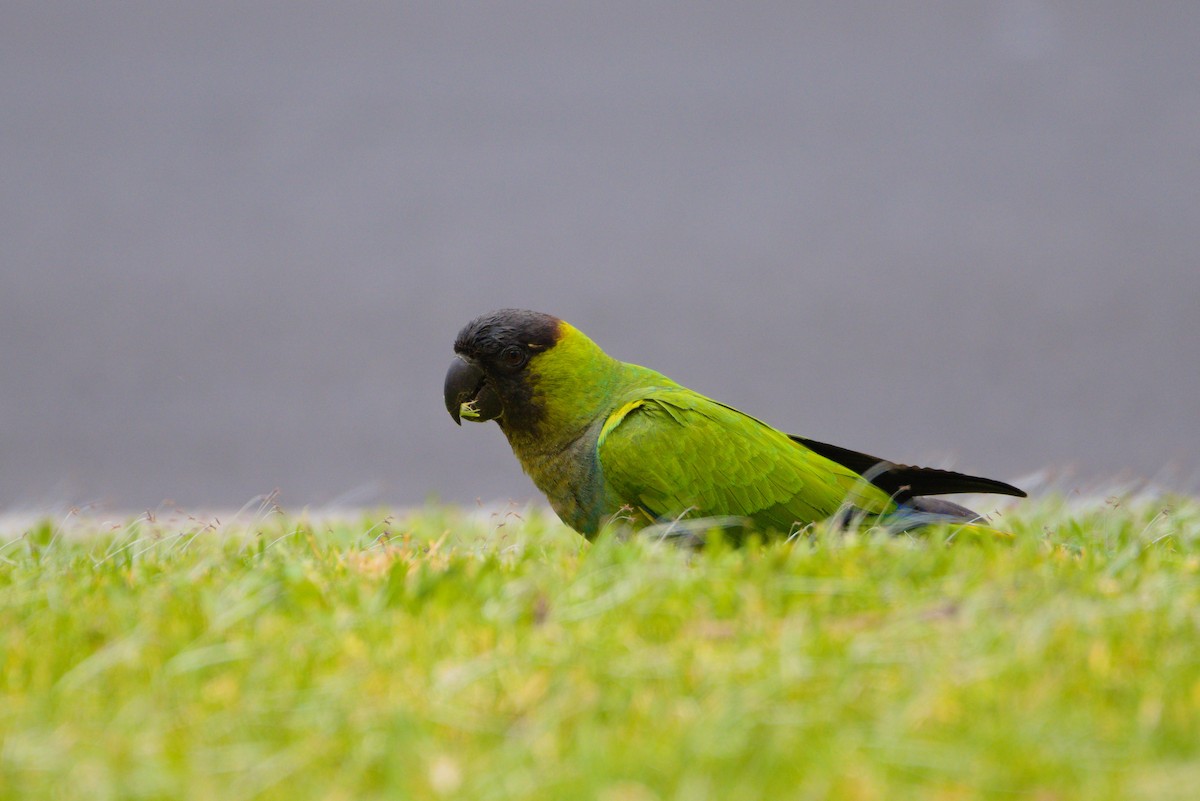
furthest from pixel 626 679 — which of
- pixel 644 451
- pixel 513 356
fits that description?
pixel 513 356

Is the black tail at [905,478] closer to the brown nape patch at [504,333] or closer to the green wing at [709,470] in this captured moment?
the green wing at [709,470]

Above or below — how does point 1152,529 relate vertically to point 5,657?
below

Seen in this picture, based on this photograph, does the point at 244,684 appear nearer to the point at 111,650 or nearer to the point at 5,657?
the point at 111,650

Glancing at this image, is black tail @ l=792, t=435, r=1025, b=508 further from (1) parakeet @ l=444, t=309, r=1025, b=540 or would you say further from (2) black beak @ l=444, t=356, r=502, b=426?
(2) black beak @ l=444, t=356, r=502, b=426

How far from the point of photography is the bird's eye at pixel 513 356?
4418 mm

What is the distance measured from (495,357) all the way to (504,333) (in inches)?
4.4

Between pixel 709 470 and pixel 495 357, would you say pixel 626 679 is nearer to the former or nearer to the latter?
pixel 709 470

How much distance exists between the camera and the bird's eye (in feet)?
14.5

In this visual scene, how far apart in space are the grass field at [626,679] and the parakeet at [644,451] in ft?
2.03

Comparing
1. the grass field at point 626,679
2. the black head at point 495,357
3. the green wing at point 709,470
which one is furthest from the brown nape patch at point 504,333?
the grass field at point 626,679

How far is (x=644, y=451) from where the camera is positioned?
4066 millimetres

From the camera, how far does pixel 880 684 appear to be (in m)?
2.34

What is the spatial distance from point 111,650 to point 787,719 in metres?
1.75

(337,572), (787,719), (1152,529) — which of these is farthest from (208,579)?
(1152,529)
